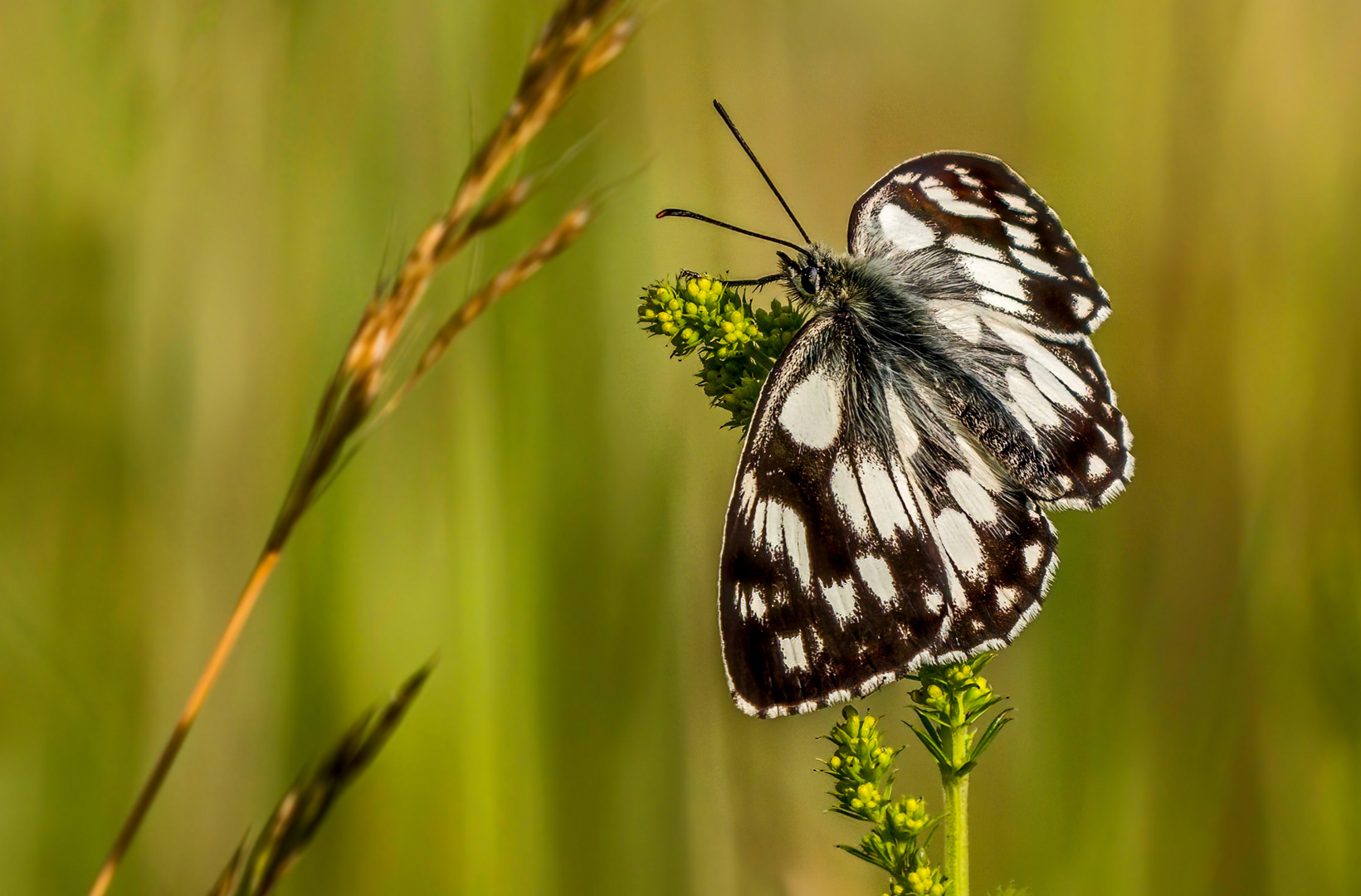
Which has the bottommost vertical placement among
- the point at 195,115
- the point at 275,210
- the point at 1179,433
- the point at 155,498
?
the point at 155,498

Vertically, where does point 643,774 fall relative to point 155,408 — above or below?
below

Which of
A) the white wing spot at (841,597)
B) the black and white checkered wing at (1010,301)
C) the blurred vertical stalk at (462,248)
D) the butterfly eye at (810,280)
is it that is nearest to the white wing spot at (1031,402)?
the black and white checkered wing at (1010,301)

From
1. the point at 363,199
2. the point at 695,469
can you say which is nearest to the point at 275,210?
the point at 363,199

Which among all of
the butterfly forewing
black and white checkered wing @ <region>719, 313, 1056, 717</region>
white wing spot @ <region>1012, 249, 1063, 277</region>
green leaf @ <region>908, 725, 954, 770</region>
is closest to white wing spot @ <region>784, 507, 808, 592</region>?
black and white checkered wing @ <region>719, 313, 1056, 717</region>

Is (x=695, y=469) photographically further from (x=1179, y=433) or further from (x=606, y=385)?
(x=1179, y=433)

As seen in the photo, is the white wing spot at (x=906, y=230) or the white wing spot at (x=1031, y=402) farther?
the white wing spot at (x=906, y=230)

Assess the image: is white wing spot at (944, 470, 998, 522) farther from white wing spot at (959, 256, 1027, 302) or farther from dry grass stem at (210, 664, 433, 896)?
dry grass stem at (210, 664, 433, 896)

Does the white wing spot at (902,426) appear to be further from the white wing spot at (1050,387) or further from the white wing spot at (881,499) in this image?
the white wing spot at (1050,387)
